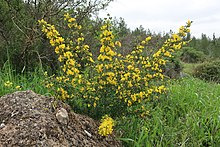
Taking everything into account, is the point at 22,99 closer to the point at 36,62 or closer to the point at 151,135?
the point at 151,135

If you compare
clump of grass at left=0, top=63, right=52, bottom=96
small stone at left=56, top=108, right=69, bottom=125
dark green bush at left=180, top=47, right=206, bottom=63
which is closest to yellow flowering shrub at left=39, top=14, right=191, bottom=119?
small stone at left=56, top=108, right=69, bottom=125

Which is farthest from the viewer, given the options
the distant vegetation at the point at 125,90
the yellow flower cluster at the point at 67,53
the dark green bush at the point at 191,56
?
the dark green bush at the point at 191,56

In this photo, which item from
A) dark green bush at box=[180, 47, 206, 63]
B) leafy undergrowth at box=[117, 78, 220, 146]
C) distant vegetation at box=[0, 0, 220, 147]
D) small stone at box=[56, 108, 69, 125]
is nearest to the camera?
small stone at box=[56, 108, 69, 125]

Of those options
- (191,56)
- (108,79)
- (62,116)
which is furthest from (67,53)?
(191,56)

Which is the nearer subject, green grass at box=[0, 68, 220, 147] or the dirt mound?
the dirt mound

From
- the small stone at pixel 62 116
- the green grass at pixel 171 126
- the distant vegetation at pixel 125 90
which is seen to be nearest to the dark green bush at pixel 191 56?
the distant vegetation at pixel 125 90

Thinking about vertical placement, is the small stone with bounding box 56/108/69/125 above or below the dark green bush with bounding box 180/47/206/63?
above

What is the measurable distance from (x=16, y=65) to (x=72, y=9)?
129 centimetres

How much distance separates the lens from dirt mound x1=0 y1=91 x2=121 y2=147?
6.80 ft

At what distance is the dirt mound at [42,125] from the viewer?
A: 2.07 meters

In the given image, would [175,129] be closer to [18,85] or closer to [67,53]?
[67,53]

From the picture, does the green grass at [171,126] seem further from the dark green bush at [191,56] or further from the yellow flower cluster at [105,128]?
the dark green bush at [191,56]

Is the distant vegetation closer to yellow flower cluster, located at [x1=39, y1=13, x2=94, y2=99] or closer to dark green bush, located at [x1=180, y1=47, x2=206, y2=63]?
yellow flower cluster, located at [x1=39, y1=13, x2=94, y2=99]

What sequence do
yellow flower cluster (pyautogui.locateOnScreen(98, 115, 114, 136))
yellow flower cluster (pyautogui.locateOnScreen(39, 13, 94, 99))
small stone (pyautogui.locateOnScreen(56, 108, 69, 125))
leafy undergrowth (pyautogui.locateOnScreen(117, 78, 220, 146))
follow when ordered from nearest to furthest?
small stone (pyautogui.locateOnScreen(56, 108, 69, 125))
yellow flower cluster (pyautogui.locateOnScreen(98, 115, 114, 136))
yellow flower cluster (pyautogui.locateOnScreen(39, 13, 94, 99))
leafy undergrowth (pyautogui.locateOnScreen(117, 78, 220, 146))
